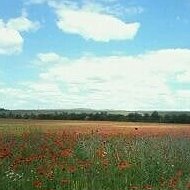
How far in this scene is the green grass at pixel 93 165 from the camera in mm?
12039

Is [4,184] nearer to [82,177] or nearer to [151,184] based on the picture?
[82,177]

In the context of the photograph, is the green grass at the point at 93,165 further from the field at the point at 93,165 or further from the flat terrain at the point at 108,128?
the flat terrain at the point at 108,128

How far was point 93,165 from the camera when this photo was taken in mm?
14047

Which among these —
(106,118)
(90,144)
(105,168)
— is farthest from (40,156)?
(106,118)

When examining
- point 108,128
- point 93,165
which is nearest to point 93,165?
point 93,165

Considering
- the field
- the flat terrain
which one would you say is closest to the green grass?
the field

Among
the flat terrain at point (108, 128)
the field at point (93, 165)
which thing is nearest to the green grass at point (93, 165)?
the field at point (93, 165)

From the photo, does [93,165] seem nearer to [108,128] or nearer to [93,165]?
[93,165]

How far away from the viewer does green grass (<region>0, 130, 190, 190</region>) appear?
12.0 metres

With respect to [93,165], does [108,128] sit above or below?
above

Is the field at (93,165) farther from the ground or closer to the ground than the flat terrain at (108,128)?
closer to the ground

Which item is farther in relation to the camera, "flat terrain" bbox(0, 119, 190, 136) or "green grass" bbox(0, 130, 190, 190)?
"flat terrain" bbox(0, 119, 190, 136)

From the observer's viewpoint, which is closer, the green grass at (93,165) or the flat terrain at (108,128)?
the green grass at (93,165)

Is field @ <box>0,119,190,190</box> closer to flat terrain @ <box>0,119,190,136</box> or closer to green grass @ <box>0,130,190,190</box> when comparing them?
green grass @ <box>0,130,190,190</box>
